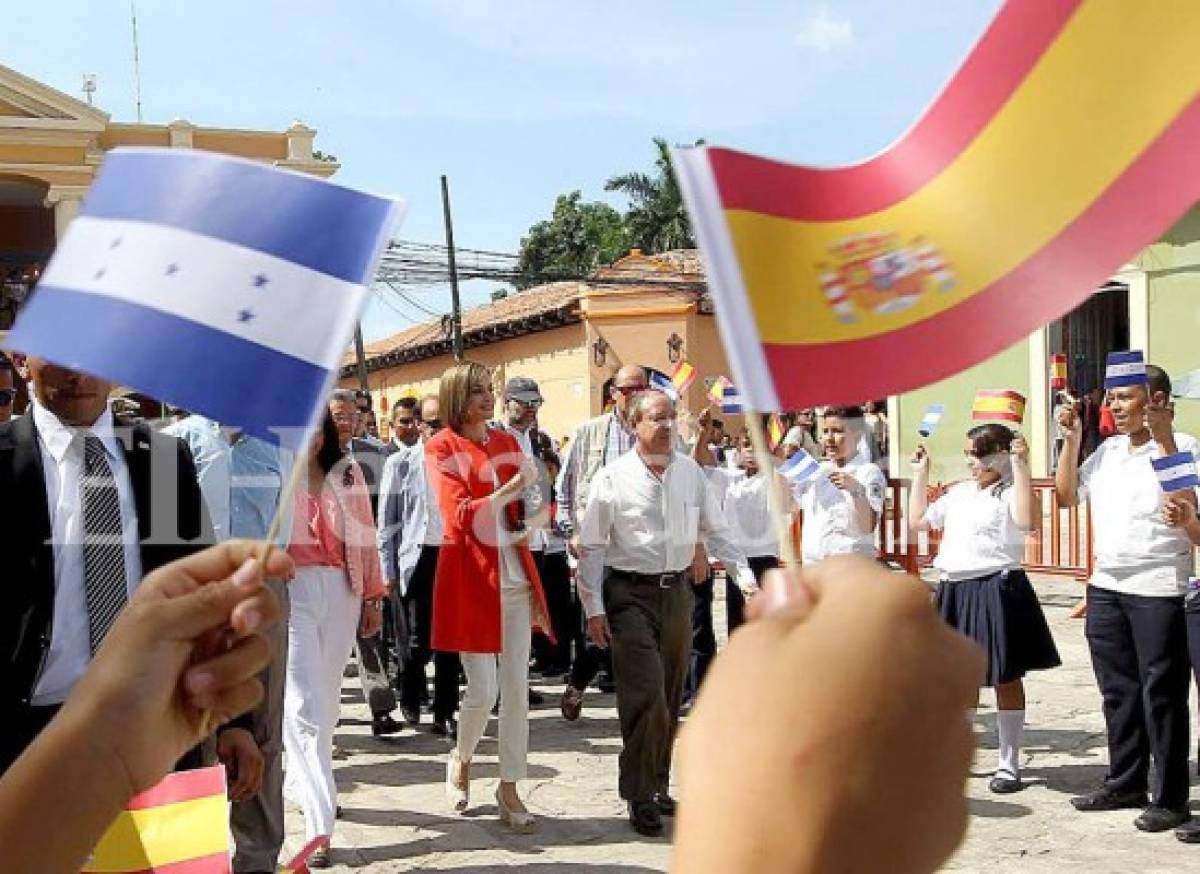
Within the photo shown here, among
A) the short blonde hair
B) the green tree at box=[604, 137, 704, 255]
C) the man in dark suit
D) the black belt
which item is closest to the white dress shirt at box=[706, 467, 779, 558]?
the black belt

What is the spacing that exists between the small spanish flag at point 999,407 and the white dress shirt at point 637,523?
155 centimetres

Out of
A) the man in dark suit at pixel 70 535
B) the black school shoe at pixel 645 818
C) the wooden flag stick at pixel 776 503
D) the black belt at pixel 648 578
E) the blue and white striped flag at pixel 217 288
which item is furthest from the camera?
the black belt at pixel 648 578

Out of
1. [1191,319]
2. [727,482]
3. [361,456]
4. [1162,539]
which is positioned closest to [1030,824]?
[1162,539]

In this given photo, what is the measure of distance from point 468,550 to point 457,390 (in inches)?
28.2

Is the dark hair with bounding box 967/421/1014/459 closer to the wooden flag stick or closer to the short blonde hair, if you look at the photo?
the short blonde hair

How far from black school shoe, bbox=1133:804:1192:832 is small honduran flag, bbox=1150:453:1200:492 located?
4.36ft

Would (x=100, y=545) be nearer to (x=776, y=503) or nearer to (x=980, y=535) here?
(x=776, y=503)

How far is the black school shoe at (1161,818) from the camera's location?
17.0 ft

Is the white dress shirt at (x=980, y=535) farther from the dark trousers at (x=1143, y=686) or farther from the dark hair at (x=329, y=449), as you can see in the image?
the dark hair at (x=329, y=449)

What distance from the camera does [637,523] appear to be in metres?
5.56

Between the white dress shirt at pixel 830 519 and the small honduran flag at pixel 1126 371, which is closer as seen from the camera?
the small honduran flag at pixel 1126 371

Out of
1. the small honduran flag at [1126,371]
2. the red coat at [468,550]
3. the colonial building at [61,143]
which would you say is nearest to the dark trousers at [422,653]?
the red coat at [468,550]

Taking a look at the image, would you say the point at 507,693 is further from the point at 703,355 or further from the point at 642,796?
the point at 703,355

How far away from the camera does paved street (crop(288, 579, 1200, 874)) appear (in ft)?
16.4
